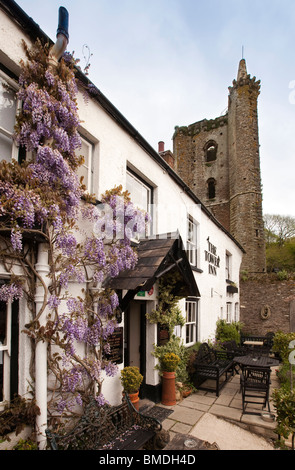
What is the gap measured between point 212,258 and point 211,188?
17996mm

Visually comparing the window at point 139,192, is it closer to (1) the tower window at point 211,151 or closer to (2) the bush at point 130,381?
(2) the bush at point 130,381

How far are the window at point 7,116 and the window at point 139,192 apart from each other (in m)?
3.04

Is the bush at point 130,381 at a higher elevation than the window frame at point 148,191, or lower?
lower

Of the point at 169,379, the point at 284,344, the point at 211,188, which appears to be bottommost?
the point at 284,344

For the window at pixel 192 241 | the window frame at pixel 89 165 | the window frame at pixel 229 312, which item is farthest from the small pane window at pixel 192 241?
the window frame at pixel 229 312

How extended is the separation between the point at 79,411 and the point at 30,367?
4.34ft

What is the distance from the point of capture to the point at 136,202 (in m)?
6.98

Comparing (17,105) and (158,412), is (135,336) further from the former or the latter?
(17,105)

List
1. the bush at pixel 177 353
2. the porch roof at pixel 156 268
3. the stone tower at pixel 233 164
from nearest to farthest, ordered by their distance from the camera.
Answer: the porch roof at pixel 156 268, the bush at pixel 177 353, the stone tower at pixel 233 164

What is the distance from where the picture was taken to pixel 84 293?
4.71 m

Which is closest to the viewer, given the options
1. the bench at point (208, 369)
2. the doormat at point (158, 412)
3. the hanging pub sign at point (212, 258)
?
the doormat at point (158, 412)

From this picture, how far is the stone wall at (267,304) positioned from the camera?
17.1 metres

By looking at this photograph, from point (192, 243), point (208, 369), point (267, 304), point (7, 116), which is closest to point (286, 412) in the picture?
point (208, 369)
